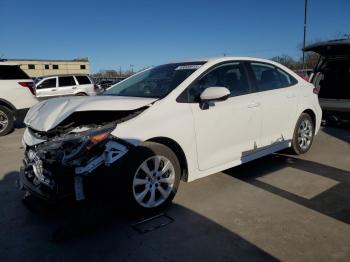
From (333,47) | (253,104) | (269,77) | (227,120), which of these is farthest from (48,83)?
(227,120)

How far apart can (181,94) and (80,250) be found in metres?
1.95

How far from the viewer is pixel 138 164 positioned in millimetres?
3279

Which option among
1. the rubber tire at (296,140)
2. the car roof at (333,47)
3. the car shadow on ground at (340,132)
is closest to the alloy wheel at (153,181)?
the rubber tire at (296,140)

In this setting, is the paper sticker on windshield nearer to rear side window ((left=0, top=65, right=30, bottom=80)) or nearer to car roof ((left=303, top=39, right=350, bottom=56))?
car roof ((left=303, top=39, right=350, bottom=56))

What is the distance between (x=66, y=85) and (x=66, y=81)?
222 millimetres

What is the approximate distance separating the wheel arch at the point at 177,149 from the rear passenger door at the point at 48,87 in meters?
14.0

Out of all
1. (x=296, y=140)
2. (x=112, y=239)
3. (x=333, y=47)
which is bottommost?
(x=112, y=239)

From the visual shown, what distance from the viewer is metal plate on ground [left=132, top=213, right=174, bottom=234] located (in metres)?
3.26

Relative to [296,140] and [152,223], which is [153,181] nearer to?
[152,223]

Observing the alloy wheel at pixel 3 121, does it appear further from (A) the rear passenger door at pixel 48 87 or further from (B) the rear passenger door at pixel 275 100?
(A) the rear passenger door at pixel 48 87

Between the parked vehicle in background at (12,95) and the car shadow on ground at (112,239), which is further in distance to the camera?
the parked vehicle in background at (12,95)

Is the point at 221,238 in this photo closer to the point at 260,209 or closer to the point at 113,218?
the point at 260,209

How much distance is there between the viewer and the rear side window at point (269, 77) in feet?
15.6

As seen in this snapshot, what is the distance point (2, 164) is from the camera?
5.76 metres
